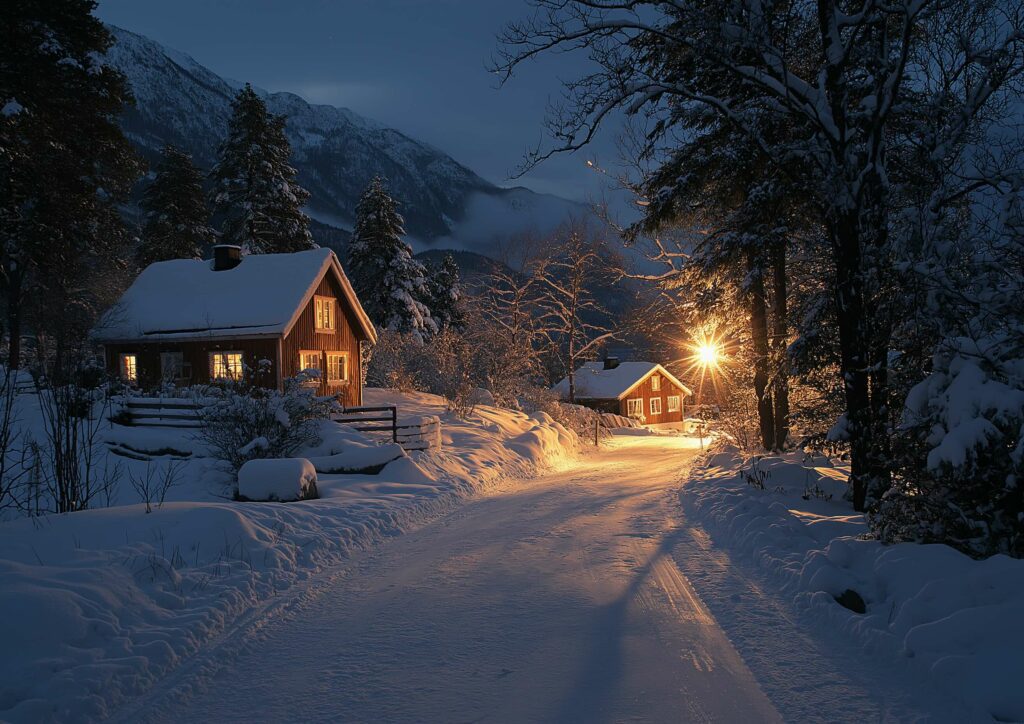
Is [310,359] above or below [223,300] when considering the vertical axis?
below

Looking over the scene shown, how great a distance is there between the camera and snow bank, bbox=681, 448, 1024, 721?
12.5 feet

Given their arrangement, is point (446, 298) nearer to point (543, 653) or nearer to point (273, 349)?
point (273, 349)

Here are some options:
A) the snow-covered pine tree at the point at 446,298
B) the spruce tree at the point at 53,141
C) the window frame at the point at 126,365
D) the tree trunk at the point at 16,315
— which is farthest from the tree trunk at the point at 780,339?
the snow-covered pine tree at the point at 446,298

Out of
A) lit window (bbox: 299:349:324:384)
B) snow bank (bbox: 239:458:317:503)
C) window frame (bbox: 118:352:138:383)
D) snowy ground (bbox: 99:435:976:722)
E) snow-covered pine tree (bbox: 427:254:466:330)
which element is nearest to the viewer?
snowy ground (bbox: 99:435:976:722)

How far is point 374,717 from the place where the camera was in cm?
367

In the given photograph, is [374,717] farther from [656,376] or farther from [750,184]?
[656,376]

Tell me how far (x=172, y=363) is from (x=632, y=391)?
3808cm

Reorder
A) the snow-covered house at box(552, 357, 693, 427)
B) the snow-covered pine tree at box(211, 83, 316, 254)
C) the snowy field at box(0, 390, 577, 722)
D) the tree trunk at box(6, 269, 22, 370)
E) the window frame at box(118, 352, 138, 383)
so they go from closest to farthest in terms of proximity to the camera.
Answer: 1. the snowy field at box(0, 390, 577, 722)
2. the tree trunk at box(6, 269, 22, 370)
3. the window frame at box(118, 352, 138, 383)
4. the snow-covered pine tree at box(211, 83, 316, 254)
5. the snow-covered house at box(552, 357, 693, 427)

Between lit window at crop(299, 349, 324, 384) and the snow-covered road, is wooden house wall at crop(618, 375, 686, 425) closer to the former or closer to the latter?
lit window at crop(299, 349, 324, 384)

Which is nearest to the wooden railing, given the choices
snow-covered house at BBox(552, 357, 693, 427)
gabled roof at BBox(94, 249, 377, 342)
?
gabled roof at BBox(94, 249, 377, 342)

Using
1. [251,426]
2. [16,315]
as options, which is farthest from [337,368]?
[251,426]

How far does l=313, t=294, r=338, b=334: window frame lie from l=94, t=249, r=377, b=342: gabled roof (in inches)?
30.2

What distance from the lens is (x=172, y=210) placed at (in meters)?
38.9

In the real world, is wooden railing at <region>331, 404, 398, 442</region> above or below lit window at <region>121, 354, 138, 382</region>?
below
